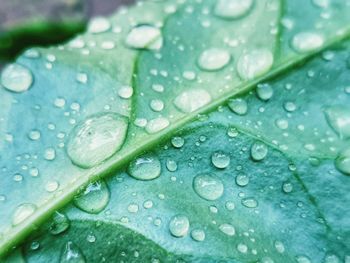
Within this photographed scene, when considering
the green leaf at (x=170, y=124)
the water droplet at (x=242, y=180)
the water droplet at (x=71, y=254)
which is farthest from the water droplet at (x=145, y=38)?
the water droplet at (x=71, y=254)

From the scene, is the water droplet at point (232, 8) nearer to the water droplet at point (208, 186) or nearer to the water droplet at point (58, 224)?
the water droplet at point (208, 186)

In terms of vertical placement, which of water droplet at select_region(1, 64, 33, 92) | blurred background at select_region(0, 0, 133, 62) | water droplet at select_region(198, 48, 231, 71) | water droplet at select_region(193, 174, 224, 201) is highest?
water droplet at select_region(1, 64, 33, 92)

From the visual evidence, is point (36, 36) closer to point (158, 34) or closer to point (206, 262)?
point (158, 34)

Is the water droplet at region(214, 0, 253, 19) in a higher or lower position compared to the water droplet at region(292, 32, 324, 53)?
higher

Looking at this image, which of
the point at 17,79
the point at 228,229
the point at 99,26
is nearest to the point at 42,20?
the point at 99,26

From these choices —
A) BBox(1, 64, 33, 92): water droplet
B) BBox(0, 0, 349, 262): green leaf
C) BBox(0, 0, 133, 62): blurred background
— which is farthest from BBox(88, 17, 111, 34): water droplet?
BBox(0, 0, 133, 62): blurred background

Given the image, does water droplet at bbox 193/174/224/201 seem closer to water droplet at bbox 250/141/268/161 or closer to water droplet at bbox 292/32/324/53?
water droplet at bbox 250/141/268/161
